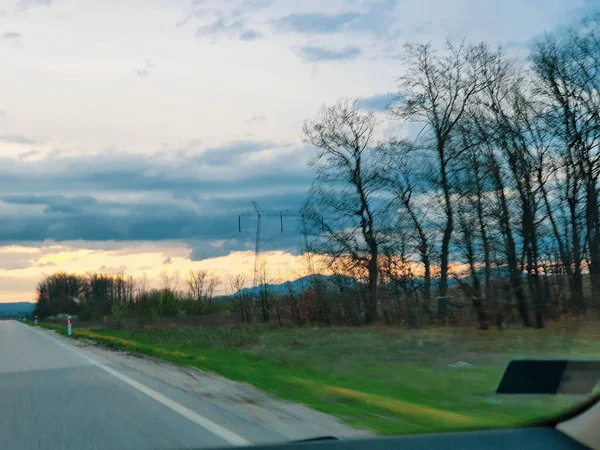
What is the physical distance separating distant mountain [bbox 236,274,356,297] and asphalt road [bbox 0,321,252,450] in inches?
1158

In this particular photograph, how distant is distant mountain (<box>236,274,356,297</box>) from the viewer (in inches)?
1802

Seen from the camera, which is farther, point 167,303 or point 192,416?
point 167,303

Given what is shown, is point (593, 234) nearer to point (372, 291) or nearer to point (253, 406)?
point (372, 291)

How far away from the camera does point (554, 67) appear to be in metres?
35.2

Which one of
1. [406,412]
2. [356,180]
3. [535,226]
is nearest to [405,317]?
[535,226]

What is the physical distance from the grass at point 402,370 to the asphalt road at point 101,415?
1813 mm

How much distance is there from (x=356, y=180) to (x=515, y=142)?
53.4 ft

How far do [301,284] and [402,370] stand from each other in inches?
1180

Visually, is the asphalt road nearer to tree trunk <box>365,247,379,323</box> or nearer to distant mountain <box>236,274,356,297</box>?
tree trunk <box>365,247,379,323</box>

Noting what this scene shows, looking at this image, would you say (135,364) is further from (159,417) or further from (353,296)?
(353,296)

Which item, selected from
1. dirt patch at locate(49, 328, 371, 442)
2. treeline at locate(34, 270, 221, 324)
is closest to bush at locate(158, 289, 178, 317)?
treeline at locate(34, 270, 221, 324)

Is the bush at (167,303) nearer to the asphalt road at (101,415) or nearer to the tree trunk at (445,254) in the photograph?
the tree trunk at (445,254)

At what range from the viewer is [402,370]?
54.1 feet

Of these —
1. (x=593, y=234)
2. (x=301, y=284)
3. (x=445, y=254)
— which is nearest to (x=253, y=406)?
(x=593, y=234)
